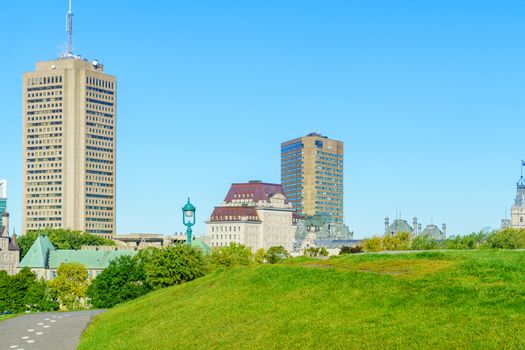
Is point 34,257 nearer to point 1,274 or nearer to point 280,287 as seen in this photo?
point 1,274

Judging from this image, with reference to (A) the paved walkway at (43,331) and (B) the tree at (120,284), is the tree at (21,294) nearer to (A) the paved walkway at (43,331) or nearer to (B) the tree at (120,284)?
(B) the tree at (120,284)

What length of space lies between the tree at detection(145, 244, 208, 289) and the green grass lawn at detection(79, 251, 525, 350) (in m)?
25.3

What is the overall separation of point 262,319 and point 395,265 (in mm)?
10057

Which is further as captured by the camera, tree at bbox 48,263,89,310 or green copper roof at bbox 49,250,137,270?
green copper roof at bbox 49,250,137,270

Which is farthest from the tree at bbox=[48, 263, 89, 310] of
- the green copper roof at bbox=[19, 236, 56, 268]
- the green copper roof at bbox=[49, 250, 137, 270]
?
the green copper roof at bbox=[19, 236, 56, 268]

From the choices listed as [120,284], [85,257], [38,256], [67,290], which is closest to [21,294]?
[67,290]

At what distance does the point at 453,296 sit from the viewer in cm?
3834

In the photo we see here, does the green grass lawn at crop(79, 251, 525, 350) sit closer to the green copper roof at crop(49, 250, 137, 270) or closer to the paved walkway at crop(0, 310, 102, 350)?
the paved walkway at crop(0, 310, 102, 350)

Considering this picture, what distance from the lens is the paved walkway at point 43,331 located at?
48.4 metres

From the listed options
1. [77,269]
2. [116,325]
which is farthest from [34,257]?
[116,325]

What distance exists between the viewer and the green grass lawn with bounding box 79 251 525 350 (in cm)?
3391

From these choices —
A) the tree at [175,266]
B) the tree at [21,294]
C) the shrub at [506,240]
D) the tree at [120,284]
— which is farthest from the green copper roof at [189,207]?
the shrub at [506,240]

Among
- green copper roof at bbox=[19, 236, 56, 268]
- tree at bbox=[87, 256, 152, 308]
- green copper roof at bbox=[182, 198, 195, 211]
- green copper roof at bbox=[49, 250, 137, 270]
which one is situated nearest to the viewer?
green copper roof at bbox=[182, 198, 195, 211]

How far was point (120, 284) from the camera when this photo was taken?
102 metres
